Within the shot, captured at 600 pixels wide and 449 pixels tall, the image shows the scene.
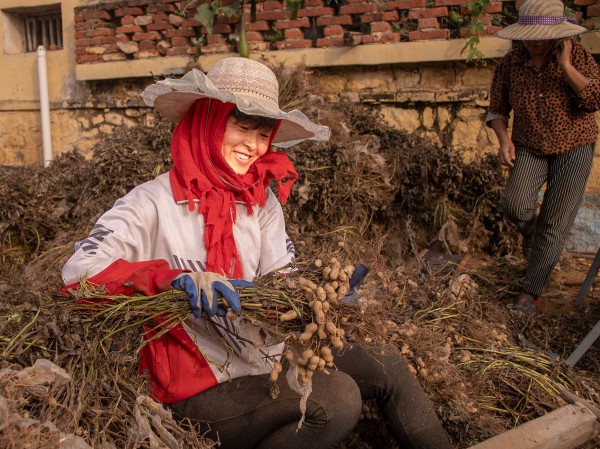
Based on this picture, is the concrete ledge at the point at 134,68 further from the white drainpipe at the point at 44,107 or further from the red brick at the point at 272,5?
the red brick at the point at 272,5

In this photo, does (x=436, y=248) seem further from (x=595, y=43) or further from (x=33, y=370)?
(x=33, y=370)

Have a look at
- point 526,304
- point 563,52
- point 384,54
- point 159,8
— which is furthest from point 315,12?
point 526,304

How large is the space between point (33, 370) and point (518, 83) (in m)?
3.62

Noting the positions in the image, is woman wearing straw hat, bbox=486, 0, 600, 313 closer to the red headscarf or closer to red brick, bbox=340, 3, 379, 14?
red brick, bbox=340, 3, 379, 14

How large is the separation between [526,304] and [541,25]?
175 centimetres

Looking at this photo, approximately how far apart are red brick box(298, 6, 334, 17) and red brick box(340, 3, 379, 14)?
0.41 feet

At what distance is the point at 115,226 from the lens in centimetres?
225

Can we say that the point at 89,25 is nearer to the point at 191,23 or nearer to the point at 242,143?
the point at 191,23

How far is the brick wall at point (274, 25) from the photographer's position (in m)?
5.83

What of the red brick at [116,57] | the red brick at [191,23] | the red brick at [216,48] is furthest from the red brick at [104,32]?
the red brick at [216,48]

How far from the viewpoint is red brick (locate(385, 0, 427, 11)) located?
5.88 metres

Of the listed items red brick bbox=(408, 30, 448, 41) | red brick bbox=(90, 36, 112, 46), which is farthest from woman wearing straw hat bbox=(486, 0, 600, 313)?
red brick bbox=(90, 36, 112, 46)

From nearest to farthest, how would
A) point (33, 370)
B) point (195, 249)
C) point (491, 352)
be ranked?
point (33, 370)
point (195, 249)
point (491, 352)

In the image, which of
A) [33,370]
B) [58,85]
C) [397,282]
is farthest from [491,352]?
[58,85]
